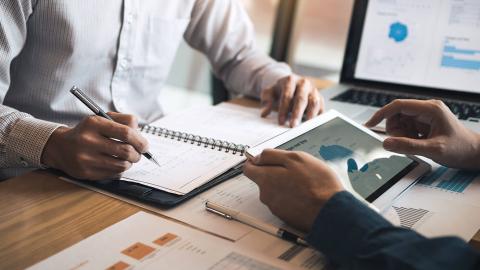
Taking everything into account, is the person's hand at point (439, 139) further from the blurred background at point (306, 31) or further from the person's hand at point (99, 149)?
the blurred background at point (306, 31)

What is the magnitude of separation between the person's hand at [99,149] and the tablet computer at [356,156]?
0.19 metres

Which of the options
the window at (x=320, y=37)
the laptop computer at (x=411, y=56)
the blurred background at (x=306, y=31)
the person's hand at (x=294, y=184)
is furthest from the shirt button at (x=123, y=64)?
the window at (x=320, y=37)

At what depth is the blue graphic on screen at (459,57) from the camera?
1361 mm

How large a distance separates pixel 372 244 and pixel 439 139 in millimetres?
382

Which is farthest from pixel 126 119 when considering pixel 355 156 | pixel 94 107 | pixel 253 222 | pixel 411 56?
pixel 411 56

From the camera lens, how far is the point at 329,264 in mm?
654

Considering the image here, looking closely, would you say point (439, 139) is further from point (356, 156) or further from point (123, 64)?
point (123, 64)

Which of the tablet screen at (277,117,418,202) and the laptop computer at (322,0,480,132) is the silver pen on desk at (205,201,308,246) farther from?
the laptop computer at (322,0,480,132)

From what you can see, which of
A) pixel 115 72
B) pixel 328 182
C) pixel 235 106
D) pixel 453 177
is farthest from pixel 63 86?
pixel 453 177

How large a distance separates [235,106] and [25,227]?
70 centimetres

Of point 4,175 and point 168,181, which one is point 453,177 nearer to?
point 168,181

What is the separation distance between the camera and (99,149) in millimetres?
813

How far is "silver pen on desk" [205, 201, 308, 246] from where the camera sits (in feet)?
2.29

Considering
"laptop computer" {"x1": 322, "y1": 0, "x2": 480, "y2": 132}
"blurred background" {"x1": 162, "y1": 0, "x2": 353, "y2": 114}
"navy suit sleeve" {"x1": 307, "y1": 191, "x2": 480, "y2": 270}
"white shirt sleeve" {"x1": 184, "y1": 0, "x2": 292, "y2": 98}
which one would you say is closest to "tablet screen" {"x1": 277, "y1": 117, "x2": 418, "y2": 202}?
"navy suit sleeve" {"x1": 307, "y1": 191, "x2": 480, "y2": 270}
